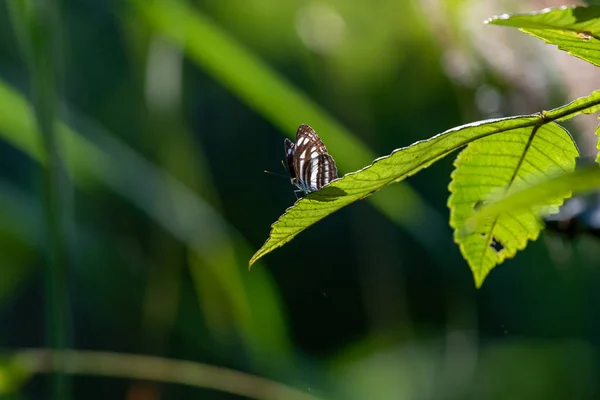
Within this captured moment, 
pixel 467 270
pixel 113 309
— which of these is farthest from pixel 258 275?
pixel 467 270

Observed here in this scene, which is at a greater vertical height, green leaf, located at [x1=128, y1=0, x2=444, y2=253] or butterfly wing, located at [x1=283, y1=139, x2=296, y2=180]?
A: green leaf, located at [x1=128, y1=0, x2=444, y2=253]

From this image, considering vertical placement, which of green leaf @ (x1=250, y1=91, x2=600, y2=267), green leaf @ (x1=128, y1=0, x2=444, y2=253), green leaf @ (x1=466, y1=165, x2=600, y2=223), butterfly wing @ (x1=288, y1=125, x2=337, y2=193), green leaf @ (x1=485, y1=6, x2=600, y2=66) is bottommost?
green leaf @ (x1=466, y1=165, x2=600, y2=223)

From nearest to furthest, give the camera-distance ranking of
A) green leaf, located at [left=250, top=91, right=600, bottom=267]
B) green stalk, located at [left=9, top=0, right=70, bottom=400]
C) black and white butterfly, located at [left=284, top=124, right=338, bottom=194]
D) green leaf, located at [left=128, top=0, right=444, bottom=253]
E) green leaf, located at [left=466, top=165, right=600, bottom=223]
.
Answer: green leaf, located at [left=466, top=165, right=600, bottom=223] < green leaf, located at [left=250, top=91, right=600, bottom=267] < black and white butterfly, located at [left=284, top=124, right=338, bottom=194] < green stalk, located at [left=9, top=0, right=70, bottom=400] < green leaf, located at [left=128, top=0, right=444, bottom=253]

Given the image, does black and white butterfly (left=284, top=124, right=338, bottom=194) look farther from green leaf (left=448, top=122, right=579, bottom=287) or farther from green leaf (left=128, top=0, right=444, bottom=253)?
green leaf (left=128, top=0, right=444, bottom=253)

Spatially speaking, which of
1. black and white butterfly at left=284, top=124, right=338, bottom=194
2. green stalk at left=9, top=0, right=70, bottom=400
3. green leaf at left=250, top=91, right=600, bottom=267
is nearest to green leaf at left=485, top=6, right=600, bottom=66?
green leaf at left=250, top=91, right=600, bottom=267

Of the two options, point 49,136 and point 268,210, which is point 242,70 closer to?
point 49,136

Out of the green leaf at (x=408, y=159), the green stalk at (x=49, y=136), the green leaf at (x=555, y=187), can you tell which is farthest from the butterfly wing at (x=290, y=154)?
the green leaf at (x=555, y=187)

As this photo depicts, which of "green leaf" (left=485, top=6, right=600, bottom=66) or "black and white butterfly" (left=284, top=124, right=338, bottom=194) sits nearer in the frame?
"green leaf" (left=485, top=6, right=600, bottom=66)

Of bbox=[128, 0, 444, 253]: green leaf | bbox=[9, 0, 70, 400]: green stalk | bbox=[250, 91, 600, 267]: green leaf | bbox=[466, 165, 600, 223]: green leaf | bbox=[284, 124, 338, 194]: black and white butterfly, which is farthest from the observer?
bbox=[128, 0, 444, 253]: green leaf
